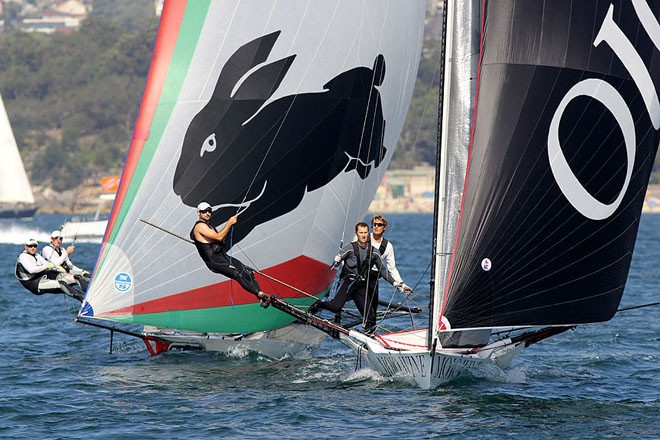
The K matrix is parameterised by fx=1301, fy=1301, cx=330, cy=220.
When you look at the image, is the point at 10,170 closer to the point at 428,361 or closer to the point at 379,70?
the point at 379,70

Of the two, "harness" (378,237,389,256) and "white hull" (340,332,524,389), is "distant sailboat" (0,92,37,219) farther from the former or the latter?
"white hull" (340,332,524,389)

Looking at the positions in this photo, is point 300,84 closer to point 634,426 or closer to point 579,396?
point 579,396

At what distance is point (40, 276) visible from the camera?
61.8ft

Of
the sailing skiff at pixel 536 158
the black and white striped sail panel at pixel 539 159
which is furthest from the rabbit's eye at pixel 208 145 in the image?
the black and white striped sail panel at pixel 539 159

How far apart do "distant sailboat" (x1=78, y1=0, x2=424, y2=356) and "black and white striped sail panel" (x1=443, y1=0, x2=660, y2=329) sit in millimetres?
3578

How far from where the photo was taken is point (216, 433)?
13141 millimetres

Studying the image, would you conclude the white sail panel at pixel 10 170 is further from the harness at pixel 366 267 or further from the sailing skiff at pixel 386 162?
the harness at pixel 366 267

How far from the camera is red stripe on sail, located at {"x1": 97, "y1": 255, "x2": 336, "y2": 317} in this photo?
17.4 metres

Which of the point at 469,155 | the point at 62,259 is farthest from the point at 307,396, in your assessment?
the point at 62,259

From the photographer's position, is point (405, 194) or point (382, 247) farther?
point (405, 194)

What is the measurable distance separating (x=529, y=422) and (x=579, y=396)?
183cm

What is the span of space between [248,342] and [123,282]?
2.07 metres

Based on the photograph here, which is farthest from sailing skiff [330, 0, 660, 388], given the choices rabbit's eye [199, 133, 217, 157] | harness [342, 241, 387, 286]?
rabbit's eye [199, 133, 217, 157]

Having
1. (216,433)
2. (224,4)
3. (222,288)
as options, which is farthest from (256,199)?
(216,433)
